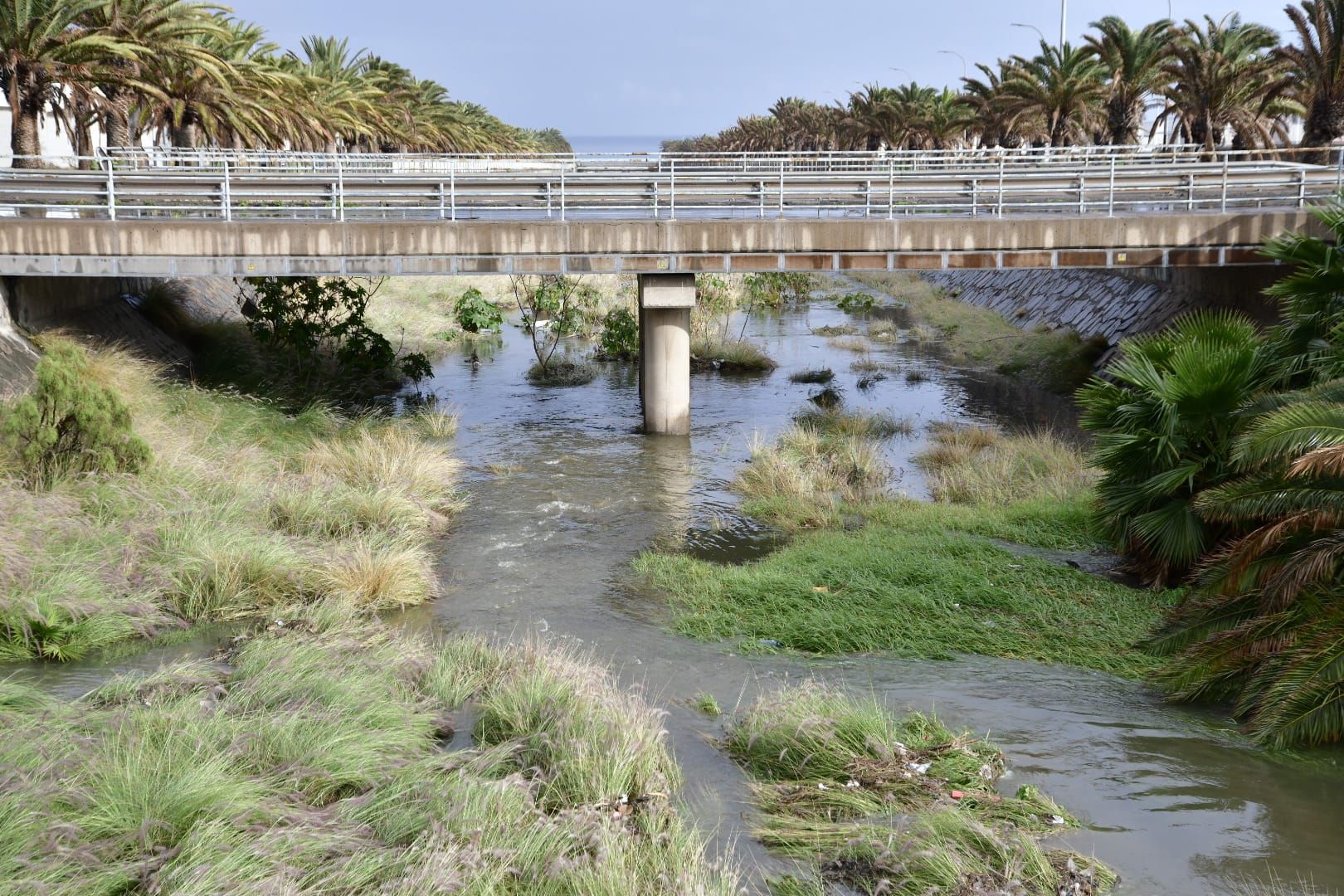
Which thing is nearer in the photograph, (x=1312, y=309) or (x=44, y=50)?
(x=1312, y=309)

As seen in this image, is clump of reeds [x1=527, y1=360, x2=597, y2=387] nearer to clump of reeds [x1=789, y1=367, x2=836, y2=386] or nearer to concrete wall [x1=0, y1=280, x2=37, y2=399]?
clump of reeds [x1=789, y1=367, x2=836, y2=386]

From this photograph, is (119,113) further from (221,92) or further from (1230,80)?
(1230,80)

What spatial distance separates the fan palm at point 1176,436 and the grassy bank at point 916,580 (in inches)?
27.1

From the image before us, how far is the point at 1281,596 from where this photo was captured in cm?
877

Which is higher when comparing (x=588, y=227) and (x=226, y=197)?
(x=226, y=197)

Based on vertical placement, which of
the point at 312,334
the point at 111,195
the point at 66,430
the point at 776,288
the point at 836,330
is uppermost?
the point at 111,195

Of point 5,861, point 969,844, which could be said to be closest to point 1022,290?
point 969,844

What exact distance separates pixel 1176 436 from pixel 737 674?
5.46 metres

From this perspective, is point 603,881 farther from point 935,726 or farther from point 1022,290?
point 1022,290

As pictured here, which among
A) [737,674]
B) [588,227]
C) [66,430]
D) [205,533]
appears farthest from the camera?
[588,227]

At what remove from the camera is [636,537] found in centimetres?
1549

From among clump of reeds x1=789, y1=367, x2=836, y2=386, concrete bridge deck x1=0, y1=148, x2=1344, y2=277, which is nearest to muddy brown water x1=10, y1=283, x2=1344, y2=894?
concrete bridge deck x1=0, y1=148, x2=1344, y2=277

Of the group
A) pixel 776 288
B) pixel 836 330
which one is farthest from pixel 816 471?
pixel 776 288

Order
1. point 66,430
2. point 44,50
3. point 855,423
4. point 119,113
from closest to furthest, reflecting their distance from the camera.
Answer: point 66,430, point 855,423, point 44,50, point 119,113
